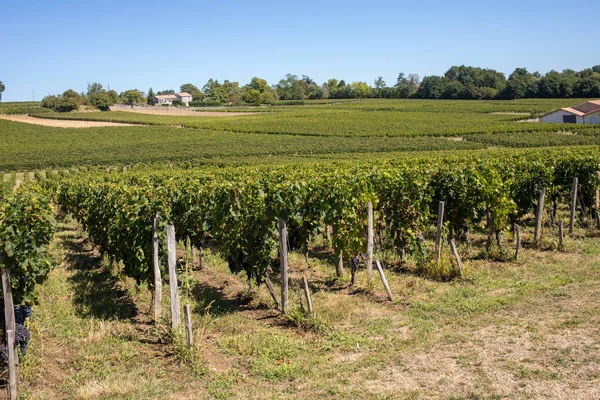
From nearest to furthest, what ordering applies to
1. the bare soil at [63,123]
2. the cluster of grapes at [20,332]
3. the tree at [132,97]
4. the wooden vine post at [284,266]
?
the cluster of grapes at [20,332], the wooden vine post at [284,266], the bare soil at [63,123], the tree at [132,97]

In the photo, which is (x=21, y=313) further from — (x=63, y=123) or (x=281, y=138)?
(x=63, y=123)

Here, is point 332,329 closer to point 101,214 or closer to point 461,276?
point 461,276

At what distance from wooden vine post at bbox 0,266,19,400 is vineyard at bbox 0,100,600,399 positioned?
0.22m

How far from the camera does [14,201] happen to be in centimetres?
817

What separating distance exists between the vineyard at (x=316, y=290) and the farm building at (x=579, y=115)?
66.4 metres

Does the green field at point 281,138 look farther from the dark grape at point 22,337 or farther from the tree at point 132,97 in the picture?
the tree at point 132,97

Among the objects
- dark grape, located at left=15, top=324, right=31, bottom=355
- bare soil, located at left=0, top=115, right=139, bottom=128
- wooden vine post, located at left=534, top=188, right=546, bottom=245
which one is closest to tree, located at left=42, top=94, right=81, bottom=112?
bare soil, located at left=0, top=115, right=139, bottom=128

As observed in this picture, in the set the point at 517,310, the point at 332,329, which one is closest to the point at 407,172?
the point at 517,310

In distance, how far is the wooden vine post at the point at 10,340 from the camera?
6.72 meters

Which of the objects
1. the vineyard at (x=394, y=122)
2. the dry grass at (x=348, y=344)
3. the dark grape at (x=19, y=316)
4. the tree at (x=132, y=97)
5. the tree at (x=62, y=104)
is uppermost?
the tree at (x=132, y=97)

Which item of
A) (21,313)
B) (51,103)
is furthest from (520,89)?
(21,313)

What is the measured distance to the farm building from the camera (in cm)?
7631

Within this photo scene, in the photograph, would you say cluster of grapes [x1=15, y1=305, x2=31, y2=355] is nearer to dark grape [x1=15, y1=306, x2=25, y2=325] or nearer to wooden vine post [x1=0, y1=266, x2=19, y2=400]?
dark grape [x1=15, y1=306, x2=25, y2=325]

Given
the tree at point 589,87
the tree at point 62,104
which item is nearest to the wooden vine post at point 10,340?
the tree at point 62,104
